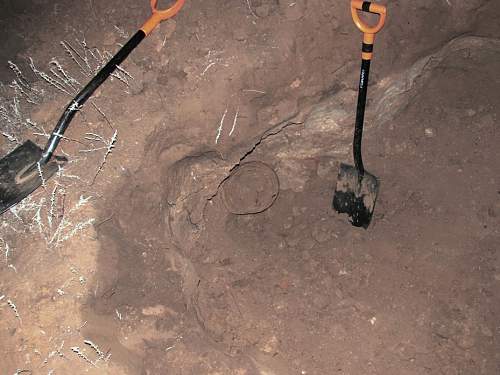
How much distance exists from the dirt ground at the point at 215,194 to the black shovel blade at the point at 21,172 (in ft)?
0.22

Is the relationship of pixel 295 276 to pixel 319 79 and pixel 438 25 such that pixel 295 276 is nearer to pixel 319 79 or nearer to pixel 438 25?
pixel 319 79

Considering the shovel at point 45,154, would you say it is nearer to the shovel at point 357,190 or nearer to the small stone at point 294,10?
the small stone at point 294,10

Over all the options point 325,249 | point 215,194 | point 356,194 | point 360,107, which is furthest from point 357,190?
point 215,194

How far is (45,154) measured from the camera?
2777mm

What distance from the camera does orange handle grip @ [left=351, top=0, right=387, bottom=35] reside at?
8.36 ft

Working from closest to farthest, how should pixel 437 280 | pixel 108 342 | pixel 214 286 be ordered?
pixel 108 342 → pixel 437 280 → pixel 214 286

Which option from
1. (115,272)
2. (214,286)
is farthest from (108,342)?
(214,286)

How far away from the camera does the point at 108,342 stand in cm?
260

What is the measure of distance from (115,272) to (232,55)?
1.53 meters

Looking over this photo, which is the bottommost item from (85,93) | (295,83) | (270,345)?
(270,345)

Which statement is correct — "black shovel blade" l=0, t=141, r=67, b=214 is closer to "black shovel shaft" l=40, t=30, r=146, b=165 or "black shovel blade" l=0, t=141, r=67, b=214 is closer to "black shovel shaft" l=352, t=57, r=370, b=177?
"black shovel shaft" l=40, t=30, r=146, b=165

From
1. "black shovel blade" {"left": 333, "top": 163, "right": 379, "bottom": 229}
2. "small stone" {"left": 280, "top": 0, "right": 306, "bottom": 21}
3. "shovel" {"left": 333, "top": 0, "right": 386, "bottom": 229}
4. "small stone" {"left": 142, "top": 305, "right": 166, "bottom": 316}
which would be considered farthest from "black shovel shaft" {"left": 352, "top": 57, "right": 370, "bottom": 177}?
"small stone" {"left": 142, "top": 305, "right": 166, "bottom": 316}

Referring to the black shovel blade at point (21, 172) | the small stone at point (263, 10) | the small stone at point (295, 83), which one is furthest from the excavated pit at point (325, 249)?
the small stone at point (263, 10)

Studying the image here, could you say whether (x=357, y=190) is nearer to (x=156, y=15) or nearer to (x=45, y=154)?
(x=156, y=15)
